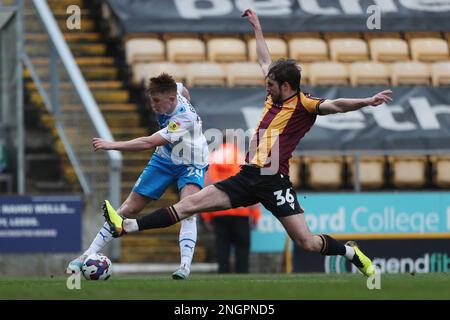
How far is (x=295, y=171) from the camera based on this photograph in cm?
2105

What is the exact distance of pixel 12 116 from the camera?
21.4m

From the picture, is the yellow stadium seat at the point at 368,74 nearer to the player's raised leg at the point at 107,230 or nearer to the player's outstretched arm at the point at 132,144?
the player's raised leg at the point at 107,230

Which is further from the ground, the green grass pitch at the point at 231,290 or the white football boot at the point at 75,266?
the white football boot at the point at 75,266

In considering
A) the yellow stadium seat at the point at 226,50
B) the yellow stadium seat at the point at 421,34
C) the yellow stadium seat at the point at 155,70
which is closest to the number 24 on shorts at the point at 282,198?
the yellow stadium seat at the point at 155,70

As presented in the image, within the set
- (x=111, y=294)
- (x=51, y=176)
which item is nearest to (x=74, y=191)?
(x=51, y=176)

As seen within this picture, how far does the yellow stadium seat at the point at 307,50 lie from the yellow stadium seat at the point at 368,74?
0.66 m

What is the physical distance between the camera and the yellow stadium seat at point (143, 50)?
898 inches

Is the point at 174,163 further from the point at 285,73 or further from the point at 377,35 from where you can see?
the point at 377,35

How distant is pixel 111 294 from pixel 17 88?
441 inches

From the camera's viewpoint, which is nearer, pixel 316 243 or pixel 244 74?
pixel 316 243

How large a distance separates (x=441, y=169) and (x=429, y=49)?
3744mm

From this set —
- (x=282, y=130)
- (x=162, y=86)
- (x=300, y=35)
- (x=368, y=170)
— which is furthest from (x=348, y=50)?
(x=282, y=130)

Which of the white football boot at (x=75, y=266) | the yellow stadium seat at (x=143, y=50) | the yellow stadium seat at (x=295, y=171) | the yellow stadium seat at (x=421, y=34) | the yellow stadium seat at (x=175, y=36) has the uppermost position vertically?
the yellow stadium seat at (x=421, y=34)
